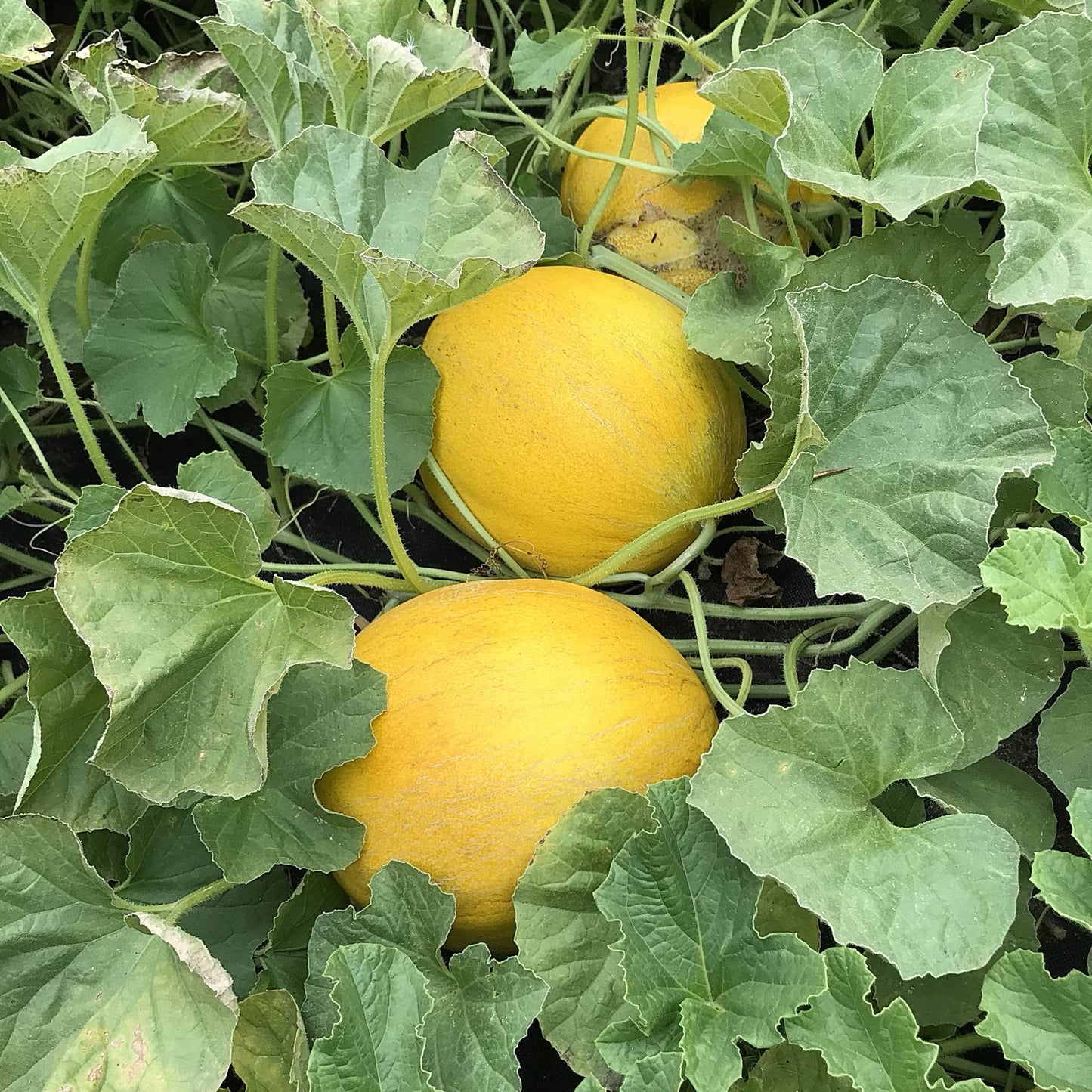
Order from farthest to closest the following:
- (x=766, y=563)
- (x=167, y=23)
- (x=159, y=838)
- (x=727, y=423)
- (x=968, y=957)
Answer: (x=167, y=23), (x=766, y=563), (x=727, y=423), (x=159, y=838), (x=968, y=957)

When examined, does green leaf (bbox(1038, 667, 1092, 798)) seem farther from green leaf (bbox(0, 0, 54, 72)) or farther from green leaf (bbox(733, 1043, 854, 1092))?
green leaf (bbox(0, 0, 54, 72))

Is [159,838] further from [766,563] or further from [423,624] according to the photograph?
[766,563]

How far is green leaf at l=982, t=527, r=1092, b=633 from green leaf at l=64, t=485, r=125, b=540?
78cm

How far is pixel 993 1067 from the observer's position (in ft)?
3.78

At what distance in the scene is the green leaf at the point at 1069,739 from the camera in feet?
3.28

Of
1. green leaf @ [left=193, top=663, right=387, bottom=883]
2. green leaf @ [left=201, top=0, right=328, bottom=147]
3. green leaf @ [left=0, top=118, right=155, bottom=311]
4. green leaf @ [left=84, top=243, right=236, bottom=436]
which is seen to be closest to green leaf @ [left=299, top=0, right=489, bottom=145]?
green leaf @ [left=201, top=0, right=328, bottom=147]

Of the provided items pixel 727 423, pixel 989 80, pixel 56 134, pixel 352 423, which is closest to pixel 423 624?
pixel 352 423

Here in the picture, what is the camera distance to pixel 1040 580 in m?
0.89

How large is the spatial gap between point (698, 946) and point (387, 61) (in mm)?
800

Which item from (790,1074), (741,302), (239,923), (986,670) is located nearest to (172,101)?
(741,302)

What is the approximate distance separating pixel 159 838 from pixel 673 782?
51 cm

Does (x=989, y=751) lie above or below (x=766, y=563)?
above

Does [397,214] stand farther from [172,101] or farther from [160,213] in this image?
[160,213]

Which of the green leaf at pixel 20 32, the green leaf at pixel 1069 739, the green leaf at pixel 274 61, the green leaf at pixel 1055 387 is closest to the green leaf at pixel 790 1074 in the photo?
the green leaf at pixel 1069 739
